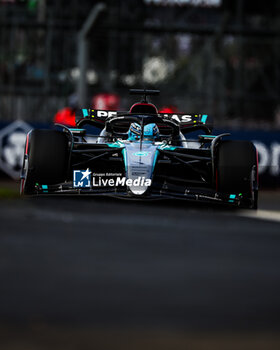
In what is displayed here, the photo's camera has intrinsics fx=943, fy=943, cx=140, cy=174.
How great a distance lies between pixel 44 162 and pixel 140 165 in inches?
38.0

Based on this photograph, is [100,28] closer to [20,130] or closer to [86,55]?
[86,55]

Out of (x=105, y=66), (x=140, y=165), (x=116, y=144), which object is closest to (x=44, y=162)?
(x=116, y=144)

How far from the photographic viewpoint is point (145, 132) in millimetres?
9352

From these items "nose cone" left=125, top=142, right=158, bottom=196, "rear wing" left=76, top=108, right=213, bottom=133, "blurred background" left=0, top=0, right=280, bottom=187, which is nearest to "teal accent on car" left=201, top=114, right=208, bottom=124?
"rear wing" left=76, top=108, right=213, bottom=133

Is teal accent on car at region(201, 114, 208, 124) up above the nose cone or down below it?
above

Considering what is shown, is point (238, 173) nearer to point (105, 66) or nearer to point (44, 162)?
point (44, 162)

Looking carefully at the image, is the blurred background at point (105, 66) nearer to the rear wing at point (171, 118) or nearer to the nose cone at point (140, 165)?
the rear wing at point (171, 118)

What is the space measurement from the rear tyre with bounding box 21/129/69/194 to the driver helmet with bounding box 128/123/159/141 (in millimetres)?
678

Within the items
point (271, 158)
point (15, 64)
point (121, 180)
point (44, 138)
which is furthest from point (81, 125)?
point (271, 158)

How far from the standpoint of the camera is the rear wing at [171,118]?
9.75 meters

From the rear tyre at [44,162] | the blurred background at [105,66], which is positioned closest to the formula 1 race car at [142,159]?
the rear tyre at [44,162]

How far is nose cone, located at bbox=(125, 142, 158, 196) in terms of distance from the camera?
893 centimetres

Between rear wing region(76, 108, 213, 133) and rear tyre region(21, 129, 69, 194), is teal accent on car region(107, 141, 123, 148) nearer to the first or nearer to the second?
rear wing region(76, 108, 213, 133)

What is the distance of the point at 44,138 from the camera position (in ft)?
31.6
